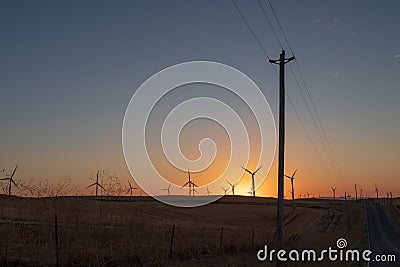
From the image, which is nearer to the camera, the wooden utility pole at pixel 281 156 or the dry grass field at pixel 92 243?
the dry grass field at pixel 92 243

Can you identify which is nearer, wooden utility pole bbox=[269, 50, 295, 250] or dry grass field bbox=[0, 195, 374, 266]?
dry grass field bbox=[0, 195, 374, 266]

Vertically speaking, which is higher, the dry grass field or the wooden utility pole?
the wooden utility pole

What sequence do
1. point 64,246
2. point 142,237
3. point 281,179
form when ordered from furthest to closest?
point 281,179 < point 142,237 < point 64,246

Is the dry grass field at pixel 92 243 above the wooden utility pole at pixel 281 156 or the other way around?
the other way around

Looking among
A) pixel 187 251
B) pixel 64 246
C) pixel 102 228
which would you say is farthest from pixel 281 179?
pixel 64 246

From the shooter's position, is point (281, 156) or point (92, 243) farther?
point (281, 156)

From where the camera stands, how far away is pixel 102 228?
21.5 m

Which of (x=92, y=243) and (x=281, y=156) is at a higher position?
(x=281, y=156)

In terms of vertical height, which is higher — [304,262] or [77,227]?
[77,227]

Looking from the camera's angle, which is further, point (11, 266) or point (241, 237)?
point (241, 237)

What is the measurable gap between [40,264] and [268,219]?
64990mm

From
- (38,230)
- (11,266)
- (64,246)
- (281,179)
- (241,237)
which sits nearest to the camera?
(11,266)

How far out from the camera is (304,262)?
22.6 m

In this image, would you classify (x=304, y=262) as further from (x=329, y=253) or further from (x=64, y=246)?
(x=64, y=246)
